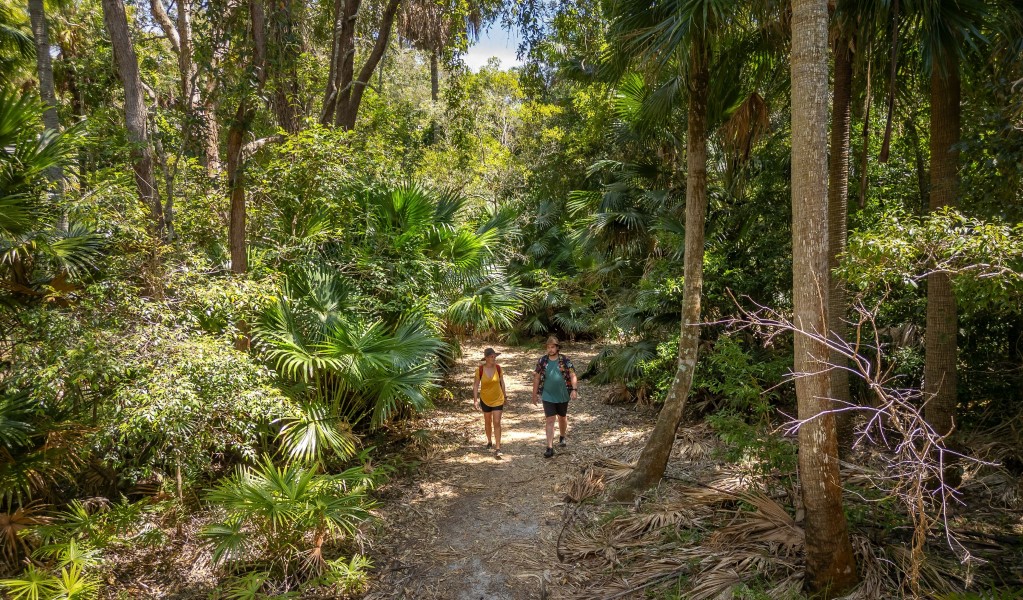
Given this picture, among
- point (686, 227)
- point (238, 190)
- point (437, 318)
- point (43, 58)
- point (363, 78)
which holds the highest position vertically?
point (363, 78)

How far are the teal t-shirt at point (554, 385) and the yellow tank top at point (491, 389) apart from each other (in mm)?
627

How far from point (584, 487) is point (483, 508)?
1.21 m

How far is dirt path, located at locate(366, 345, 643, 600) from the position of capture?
4.99 metres

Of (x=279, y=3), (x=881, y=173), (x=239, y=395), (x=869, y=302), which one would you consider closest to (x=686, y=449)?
(x=869, y=302)

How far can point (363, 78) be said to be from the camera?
31.6 ft

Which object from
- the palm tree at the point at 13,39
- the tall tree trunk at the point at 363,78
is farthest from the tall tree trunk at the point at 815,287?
the palm tree at the point at 13,39

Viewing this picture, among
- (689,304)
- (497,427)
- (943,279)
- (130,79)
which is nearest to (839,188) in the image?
(943,279)

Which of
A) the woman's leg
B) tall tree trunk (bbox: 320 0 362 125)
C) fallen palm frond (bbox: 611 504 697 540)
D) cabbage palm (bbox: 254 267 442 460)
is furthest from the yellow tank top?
tall tree trunk (bbox: 320 0 362 125)

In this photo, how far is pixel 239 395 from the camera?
5.21m

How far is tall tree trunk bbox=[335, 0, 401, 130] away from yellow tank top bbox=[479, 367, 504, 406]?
516cm

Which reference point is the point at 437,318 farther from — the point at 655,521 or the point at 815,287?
the point at 815,287

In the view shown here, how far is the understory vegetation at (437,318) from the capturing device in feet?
13.5

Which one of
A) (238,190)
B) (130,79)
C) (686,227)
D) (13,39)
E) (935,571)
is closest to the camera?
(935,571)

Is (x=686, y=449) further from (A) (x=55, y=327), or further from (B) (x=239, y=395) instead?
(A) (x=55, y=327)
